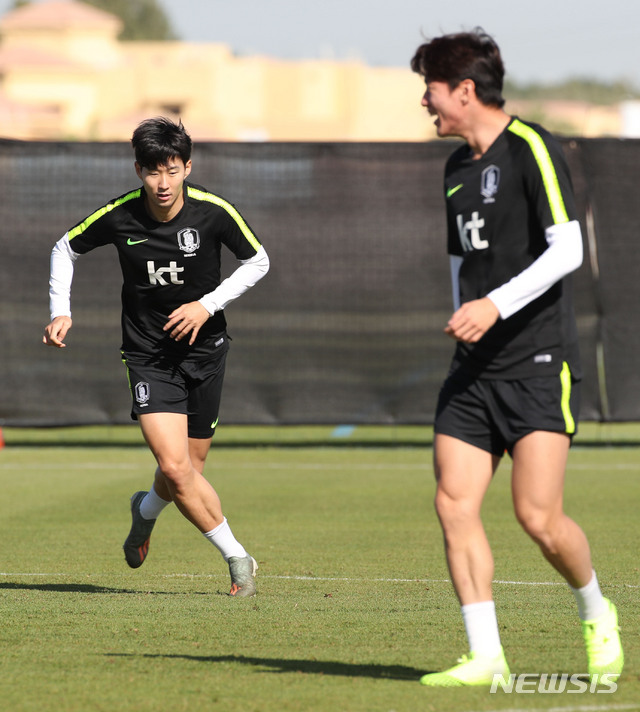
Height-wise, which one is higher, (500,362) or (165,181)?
(165,181)

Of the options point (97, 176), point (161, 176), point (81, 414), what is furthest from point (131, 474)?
point (161, 176)

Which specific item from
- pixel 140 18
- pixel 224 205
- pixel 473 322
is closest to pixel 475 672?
pixel 473 322

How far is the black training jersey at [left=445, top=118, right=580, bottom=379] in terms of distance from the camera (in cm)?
423

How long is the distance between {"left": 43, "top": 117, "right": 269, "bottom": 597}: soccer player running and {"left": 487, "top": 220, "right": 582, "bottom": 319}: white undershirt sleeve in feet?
7.61

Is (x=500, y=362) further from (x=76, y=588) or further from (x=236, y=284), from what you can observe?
(x=76, y=588)

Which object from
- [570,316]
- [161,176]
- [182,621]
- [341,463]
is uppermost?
[161,176]

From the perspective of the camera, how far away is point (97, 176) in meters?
12.8

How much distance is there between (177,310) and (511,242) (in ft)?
7.52

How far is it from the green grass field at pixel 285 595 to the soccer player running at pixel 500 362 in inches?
11.8

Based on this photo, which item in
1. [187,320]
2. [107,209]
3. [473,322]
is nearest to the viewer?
[473,322]

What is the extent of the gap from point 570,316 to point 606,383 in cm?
852

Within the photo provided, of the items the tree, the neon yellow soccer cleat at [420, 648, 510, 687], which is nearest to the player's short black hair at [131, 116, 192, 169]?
the neon yellow soccer cleat at [420, 648, 510, 687]

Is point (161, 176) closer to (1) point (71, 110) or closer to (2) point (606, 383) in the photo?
(2) point (606, 383)

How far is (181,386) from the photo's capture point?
6.36 metres
